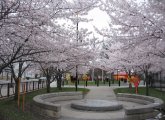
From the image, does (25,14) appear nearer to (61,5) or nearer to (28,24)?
(28,24)

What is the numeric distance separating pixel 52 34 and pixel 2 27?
1848 mm

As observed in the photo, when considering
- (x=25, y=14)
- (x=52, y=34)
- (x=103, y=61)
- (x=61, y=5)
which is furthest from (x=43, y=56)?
(x=103, y=61)

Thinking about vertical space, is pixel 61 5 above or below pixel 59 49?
above

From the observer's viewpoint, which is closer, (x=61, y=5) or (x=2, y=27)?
(x=2, y=27)

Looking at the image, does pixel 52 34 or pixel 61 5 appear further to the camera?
pixel 52 34

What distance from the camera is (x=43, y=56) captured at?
1023 centimetres

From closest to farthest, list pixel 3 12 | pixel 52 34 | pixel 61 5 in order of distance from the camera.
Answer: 1. pixel 3 12
2. pixel 61 5
3. pixel 52 34

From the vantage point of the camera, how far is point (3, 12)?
656cm

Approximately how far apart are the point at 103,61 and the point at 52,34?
28357mm

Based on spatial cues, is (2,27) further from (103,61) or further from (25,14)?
(103,61)

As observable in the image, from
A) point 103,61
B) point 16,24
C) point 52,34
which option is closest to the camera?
point 16,24

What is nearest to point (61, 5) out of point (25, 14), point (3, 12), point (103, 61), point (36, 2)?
point (36, 2)

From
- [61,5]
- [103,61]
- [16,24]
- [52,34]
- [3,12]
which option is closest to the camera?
[3,12]

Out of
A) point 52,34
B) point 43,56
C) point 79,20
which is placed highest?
point 79,20
